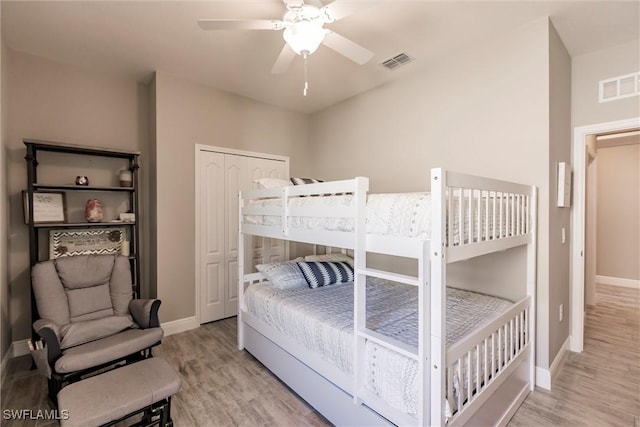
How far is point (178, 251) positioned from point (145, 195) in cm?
76

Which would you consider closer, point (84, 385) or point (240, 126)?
point (84, 385)

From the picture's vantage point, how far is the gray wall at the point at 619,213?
4844 mm

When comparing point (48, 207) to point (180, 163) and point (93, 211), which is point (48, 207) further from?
point (180, 163)

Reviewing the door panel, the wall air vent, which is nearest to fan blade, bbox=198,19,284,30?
the door panel

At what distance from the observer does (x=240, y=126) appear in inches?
147

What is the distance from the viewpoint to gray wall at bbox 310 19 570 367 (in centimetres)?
223

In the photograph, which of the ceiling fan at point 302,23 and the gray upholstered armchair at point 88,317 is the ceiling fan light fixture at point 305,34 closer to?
the ceiling fan at point 302,23

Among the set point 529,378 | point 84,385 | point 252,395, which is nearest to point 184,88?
point 84,385

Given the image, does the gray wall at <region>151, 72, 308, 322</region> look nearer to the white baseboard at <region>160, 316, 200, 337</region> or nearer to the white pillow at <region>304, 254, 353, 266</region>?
the white baseboard at <region>160, 316, 200, 337</region>

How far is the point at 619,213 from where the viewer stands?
499 centimetres

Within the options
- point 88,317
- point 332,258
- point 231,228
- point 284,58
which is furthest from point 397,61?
point 88,317

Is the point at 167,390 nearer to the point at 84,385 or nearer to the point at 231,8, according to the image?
the point at 84,385

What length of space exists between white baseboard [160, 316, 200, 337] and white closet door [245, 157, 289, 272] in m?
0.87

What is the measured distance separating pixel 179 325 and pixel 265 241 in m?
1.41
